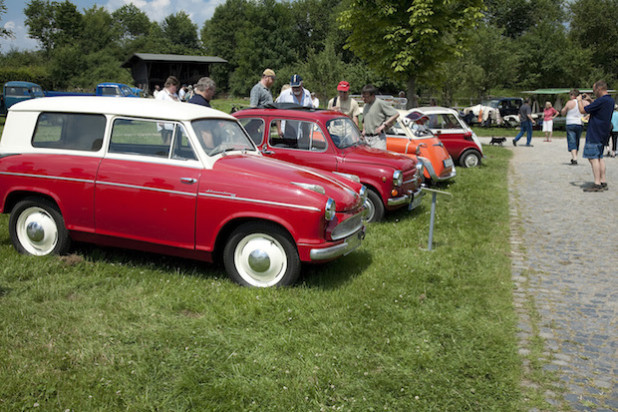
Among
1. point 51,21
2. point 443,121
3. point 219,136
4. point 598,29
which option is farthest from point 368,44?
point 51,21

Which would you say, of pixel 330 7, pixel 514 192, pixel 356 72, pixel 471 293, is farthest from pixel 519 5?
pixel 471 293

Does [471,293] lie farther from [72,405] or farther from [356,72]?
[356,72]

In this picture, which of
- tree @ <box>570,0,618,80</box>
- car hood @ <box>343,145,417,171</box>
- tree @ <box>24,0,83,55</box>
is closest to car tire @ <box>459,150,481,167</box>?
car hood @ <box>343,145,417,171</box>

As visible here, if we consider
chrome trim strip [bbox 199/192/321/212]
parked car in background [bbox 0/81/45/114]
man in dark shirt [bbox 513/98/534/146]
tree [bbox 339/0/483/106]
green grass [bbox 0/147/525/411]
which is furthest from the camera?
parked car in background [bbox 0/81/45/114]

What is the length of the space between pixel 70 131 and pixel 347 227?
3.17 meters

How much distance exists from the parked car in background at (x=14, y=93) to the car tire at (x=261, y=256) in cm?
2891

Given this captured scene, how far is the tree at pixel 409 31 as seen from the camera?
56.5 feet

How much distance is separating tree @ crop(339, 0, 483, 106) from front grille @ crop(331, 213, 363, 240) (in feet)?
42.0

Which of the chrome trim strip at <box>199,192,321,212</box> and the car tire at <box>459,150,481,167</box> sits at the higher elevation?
the car tire at <box>459,150,481,167</box>

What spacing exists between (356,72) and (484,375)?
5734 cm

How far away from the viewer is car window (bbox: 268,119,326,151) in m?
8.05

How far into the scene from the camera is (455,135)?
570 inches

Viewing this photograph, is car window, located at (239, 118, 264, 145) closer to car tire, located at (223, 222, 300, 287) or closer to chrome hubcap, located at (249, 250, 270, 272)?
car tire, located at (223, 222, 300, 287)

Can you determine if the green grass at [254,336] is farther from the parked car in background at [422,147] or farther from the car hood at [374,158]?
the parked car in background at [422,147]
